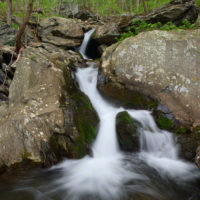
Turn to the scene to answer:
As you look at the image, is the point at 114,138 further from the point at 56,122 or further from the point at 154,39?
the point at 154,39

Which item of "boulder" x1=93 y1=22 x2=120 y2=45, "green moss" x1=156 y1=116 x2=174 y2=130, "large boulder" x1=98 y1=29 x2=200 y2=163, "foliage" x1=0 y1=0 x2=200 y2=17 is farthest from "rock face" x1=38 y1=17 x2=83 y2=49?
"green moss" x1=156 y1=116 x2=174 y2=130

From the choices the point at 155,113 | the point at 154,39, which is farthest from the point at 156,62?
the point at 155,113

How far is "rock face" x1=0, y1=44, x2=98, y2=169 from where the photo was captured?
387 centimetres

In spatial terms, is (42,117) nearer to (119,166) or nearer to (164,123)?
(119,166)

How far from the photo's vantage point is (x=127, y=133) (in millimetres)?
4613

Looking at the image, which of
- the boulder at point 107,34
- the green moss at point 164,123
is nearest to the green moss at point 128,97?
the green moss at point 164,123

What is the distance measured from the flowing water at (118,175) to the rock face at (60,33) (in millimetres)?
7038

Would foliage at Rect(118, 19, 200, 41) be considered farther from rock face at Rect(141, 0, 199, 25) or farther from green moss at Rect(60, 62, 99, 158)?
green moss at Rect(60, 62, 99, 158)

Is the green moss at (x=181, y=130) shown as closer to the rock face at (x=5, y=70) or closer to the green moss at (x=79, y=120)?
the green moss at (x=79, y=120)

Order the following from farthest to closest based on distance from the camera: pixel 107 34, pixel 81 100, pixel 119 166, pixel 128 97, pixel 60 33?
pixel 60 33 < pixel 107 34 < pixel 128 97 < pixel 81 100 < pixel 119 166

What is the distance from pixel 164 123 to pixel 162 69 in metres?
1.75

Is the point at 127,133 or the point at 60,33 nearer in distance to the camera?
the point at 127,133

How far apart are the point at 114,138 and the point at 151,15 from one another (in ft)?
24.3

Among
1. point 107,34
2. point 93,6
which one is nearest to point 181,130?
point 107,34
